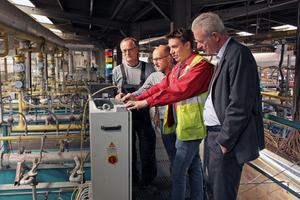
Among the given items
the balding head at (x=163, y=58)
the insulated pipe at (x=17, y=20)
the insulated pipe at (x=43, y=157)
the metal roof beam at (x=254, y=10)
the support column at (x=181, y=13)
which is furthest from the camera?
the metal roof beam at (x=254, y=10)

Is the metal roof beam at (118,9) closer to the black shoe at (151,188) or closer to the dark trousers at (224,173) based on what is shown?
the black shoe at (151,188)

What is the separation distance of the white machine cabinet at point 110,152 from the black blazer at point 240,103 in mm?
614

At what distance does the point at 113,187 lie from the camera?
1492mm

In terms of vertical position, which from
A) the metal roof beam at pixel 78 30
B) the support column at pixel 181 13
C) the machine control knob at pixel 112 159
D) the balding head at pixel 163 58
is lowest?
the machine control knob at pixel 112 159

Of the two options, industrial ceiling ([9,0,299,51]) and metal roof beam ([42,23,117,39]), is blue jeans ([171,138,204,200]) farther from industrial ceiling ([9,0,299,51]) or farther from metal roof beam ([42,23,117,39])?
metal roof beam ([42,23,117,39])

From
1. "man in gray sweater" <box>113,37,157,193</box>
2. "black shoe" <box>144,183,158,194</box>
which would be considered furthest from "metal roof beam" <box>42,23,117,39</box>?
"black shoe" <box>144,183,158,194</box>

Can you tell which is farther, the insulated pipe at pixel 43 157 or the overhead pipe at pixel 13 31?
the overhead pipe at pixel 13 31

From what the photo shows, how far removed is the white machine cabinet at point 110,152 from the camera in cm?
141

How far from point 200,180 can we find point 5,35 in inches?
149

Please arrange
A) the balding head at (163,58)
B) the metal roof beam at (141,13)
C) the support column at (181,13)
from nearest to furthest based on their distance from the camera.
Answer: the balding head at (163,58) → the support column at (181,13) → the metal roof beam at (141,13)

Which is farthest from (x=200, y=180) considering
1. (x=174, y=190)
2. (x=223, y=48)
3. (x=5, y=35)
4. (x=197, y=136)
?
(x=5, y=35)

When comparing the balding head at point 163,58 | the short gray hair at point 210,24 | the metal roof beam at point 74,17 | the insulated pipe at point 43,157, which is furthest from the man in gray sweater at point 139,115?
the metal roof beam at point 74,17

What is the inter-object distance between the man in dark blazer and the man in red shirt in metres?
0.18

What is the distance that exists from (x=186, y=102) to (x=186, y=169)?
511mm
